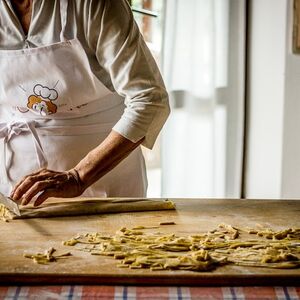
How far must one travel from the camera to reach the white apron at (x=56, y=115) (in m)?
1.64

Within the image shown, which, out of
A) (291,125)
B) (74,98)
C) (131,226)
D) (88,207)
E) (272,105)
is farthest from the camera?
(272,105)

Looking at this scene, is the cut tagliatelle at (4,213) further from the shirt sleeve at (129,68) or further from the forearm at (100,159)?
the shirt sleeve at (129,68)

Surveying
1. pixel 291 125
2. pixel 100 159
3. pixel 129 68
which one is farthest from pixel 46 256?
pixel 291 125

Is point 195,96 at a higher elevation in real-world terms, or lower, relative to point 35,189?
higher

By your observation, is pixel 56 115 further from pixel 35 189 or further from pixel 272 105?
pixel 272 105

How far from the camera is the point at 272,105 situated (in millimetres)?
2826

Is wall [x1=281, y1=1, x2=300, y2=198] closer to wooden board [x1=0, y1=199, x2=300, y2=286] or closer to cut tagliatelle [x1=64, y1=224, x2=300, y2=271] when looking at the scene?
wooden board [x1=0, y1=199, x2=300, y2=286]

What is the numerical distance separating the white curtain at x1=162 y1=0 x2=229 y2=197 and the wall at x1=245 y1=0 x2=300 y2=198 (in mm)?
138

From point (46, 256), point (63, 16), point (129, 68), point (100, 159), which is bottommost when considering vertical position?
point (46, 256)

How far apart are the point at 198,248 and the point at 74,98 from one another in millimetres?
648

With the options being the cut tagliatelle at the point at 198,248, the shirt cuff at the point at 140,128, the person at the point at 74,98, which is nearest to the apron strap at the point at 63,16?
the person at the point at 74,98

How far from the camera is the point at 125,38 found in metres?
1.55

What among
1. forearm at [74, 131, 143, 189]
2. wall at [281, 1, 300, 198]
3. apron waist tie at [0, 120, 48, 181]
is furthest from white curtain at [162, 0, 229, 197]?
forearm at [74, 131, 143, 189]

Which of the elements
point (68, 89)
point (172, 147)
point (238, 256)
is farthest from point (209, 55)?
point (238, 256)
